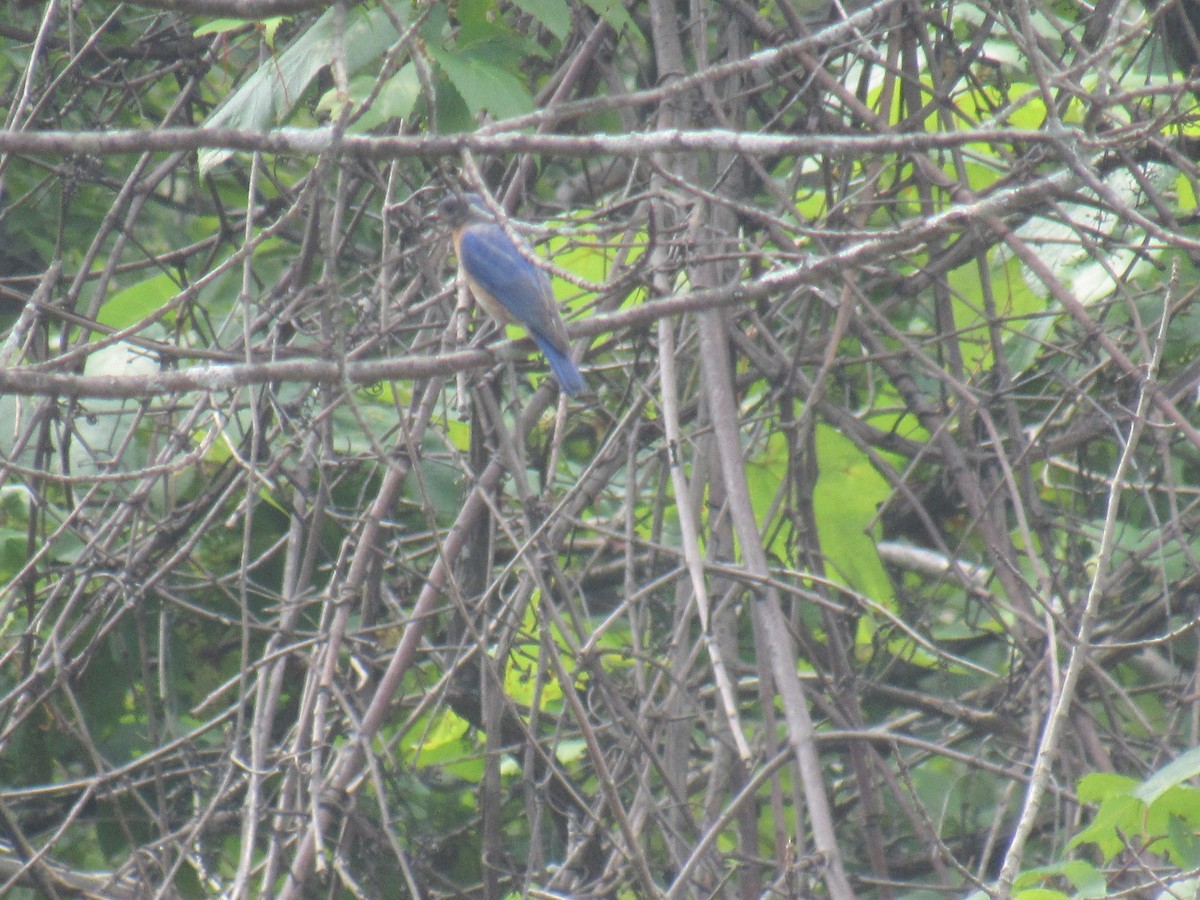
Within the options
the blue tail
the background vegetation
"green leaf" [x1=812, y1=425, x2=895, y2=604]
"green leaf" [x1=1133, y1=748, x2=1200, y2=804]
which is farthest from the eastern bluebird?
"green leaf" [x1=1133, y1=748, x2=1200, y2=804]

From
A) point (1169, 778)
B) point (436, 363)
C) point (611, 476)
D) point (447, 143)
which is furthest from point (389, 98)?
point (1169, 778)

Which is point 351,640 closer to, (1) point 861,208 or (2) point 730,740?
(2) point 730,740

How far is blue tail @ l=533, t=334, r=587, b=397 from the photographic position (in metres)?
3.72

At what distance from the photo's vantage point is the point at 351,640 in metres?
3.51

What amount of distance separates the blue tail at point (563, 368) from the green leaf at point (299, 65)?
1.00m

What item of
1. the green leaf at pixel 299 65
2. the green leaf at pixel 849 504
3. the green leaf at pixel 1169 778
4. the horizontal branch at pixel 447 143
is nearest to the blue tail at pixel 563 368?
the green leaf at pixel 849 504

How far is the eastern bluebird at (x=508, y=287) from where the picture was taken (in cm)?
378

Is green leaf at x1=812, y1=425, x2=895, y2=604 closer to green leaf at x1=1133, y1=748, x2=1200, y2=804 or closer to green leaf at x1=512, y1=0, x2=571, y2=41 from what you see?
green leaf at x1=512, y1=0, x2=571, y2=41

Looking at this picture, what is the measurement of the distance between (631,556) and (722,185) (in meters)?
1.10

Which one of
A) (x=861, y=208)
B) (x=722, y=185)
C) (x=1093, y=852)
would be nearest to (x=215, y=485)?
(x=722, y=185)

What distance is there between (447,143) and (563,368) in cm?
159

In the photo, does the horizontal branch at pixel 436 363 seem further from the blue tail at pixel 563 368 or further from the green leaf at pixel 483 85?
the blue tail at pixel 563 368

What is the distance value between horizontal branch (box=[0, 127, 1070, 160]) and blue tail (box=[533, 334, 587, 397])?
1421 mm

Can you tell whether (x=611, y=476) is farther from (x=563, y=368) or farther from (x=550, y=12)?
(x=550, y=12)
